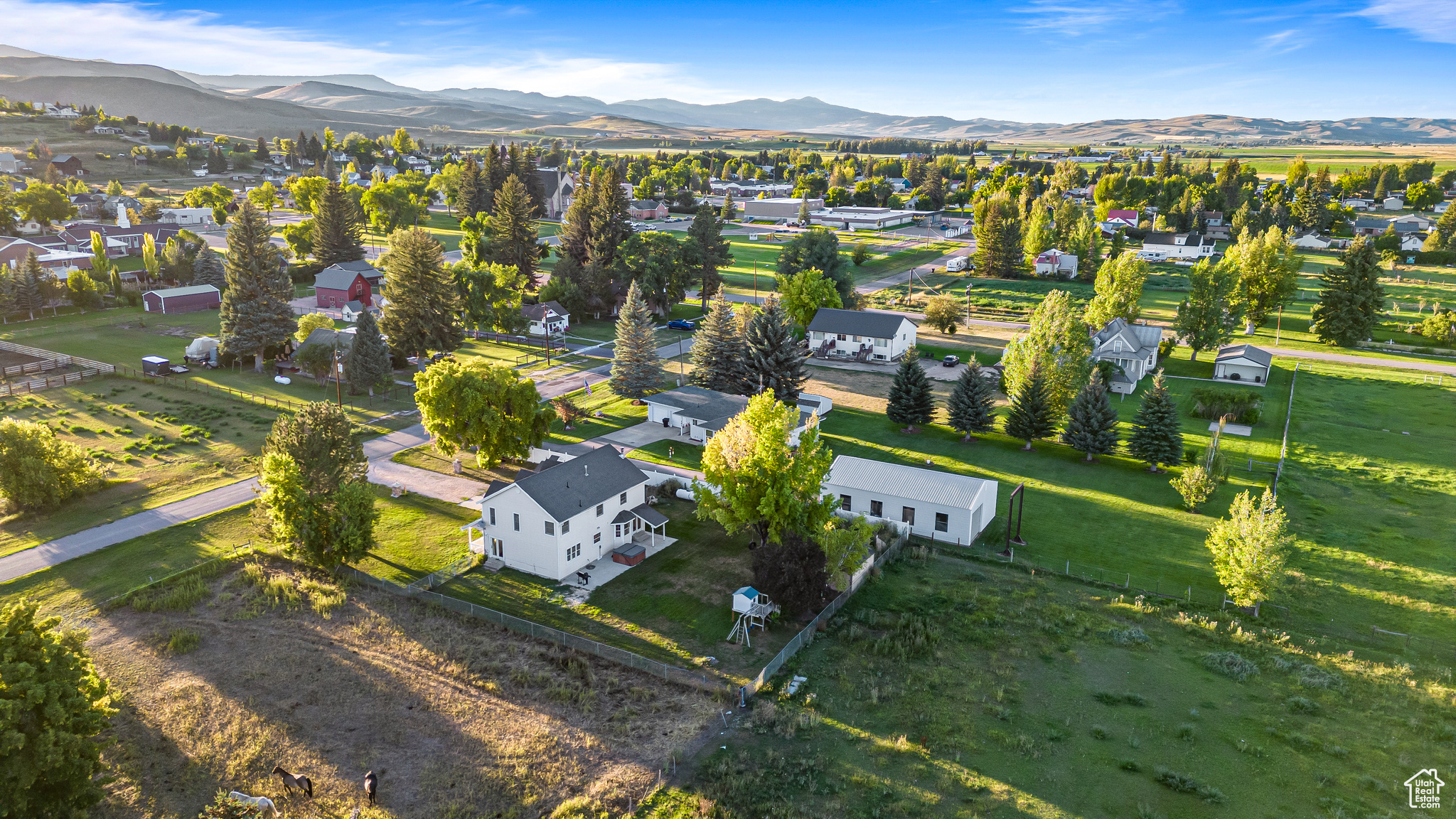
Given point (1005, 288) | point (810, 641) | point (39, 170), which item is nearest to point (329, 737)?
point (810, 641)

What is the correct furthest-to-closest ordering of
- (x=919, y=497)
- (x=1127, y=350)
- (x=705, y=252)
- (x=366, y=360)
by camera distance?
(x=705, y=252)
(x=1127, y=350)
(x=366, y=360)
(x=919, y=497)

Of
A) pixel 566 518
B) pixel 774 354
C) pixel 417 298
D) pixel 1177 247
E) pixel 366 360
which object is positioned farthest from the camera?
pixel 1177 247

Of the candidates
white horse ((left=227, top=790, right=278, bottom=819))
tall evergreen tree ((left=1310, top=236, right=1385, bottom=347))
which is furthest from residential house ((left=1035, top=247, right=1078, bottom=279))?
white horse ((left=227, top=790, right=278, bottom=819))

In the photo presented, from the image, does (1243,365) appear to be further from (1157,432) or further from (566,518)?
(566,518)

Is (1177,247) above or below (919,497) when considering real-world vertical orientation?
above

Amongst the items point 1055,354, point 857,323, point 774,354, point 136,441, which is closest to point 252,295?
point 136,441

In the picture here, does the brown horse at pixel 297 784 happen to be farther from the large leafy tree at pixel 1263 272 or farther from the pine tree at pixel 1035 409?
the large leafy tree at pixel 1263 272

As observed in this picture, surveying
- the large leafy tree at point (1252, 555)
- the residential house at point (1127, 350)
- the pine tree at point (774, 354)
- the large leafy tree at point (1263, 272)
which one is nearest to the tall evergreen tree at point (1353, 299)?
the large leafy tree at point (1263, 272)

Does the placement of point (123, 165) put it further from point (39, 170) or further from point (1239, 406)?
point (1239, 406)
